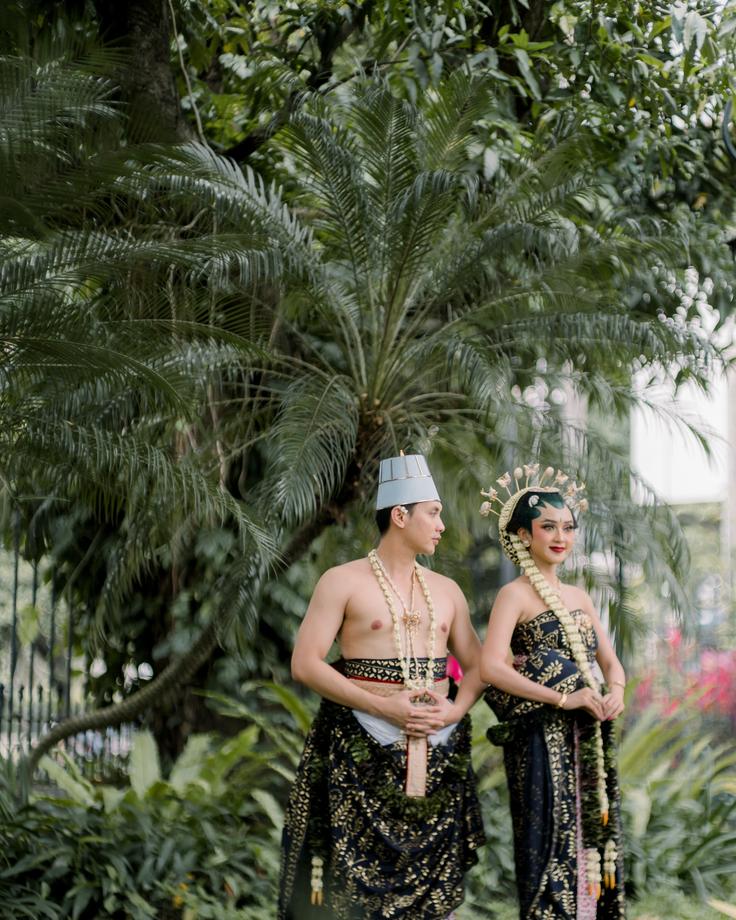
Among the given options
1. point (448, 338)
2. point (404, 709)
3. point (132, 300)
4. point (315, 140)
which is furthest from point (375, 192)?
point (404, 709)

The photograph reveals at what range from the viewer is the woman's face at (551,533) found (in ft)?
13.0

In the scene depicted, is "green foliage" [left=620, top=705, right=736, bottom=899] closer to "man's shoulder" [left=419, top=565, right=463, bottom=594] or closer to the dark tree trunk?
"man's shoulder" [left=419, top=565, right=463, bottom=594]

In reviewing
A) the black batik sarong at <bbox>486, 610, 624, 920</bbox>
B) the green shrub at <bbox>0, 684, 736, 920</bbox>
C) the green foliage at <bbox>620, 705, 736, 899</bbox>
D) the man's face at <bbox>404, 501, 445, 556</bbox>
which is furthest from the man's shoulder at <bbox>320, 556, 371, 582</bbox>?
the green foliage at <bbox>620, 705, 736, 899</bbox>

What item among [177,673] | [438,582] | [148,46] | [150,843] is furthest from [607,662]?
[148,46]

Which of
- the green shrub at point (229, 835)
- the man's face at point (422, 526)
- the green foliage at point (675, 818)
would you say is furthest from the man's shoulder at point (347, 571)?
the green foliage at point (675, 818)

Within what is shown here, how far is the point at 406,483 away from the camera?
12.9ft

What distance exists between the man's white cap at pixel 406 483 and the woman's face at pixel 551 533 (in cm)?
36

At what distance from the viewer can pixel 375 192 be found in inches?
219

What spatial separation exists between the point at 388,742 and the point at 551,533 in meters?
0.87

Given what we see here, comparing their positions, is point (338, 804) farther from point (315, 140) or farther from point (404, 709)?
point (315, 140)

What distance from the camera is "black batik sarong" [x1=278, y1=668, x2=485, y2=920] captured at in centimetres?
370

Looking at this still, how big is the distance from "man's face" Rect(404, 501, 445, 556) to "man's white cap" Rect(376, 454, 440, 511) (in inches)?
1.2

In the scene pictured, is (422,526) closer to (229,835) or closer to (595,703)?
(595,703)

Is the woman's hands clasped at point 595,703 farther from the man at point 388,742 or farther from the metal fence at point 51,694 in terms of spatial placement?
the metal fence at point 51,694
